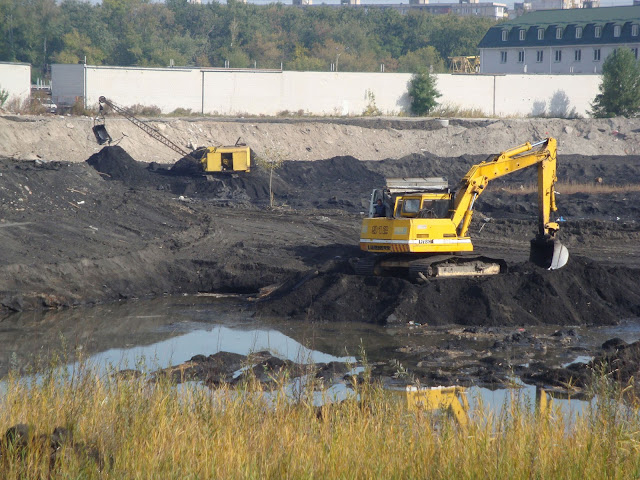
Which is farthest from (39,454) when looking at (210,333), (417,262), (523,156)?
(523,156)

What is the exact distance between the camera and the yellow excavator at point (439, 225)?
1703 cm

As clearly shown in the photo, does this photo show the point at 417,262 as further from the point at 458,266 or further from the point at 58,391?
the point at 58,391

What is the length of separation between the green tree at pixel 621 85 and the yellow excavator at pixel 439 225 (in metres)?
44.3

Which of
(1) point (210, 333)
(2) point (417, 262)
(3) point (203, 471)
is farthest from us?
(2) point (417, 262)

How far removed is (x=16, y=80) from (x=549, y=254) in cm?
3844

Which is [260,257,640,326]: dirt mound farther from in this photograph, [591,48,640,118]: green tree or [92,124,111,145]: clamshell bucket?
[591,48,640,118]: green tree

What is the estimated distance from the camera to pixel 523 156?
18.0m

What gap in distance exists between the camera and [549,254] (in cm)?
1836

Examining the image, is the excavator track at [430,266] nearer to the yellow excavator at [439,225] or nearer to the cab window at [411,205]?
the yellow excavator at [439,225]

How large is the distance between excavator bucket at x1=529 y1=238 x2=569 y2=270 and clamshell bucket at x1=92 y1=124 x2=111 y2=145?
27.2 meters

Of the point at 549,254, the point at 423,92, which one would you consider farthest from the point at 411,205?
the point at 423,92

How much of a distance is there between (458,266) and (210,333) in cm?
559

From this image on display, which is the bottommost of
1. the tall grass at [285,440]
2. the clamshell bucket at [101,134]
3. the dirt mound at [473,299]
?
the dirt mound at [473,299]

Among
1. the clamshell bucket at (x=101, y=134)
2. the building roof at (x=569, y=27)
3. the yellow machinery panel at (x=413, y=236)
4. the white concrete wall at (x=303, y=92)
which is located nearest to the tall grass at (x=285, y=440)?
the yellow machinery panel at (x=413, y=236)
